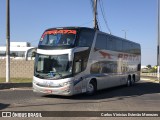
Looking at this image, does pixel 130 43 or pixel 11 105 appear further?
pixel 130 43

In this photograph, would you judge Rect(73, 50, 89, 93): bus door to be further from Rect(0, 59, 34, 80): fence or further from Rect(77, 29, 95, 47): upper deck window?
Rect(0, 59, 34, 80): fence

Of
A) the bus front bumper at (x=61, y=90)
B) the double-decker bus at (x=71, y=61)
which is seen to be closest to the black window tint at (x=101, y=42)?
the double-decker bus at (x=71, y=61)

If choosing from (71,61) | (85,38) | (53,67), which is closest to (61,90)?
(53,67)

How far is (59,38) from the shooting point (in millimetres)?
18188

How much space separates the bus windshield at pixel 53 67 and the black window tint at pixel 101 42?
130 inches

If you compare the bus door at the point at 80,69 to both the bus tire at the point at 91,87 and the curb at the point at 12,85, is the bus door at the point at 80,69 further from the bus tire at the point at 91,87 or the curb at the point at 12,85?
the curb at the point at 12,85

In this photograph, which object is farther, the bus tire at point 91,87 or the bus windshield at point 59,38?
the bus tire at point 91,87

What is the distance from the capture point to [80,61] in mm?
18297

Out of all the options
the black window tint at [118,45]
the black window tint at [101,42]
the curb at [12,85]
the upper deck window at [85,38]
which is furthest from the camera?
the black window tint at [118,45]

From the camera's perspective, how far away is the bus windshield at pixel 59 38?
17891mm

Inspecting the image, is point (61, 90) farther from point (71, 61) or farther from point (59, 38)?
point (59, 38)

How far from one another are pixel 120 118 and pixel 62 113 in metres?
2.16

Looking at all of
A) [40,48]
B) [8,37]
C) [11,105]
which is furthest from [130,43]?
[11,105]

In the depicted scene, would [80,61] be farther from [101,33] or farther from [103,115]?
[103,115]
